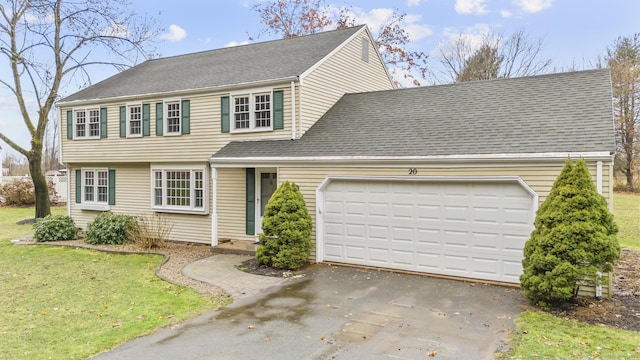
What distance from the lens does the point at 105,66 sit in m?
20.3

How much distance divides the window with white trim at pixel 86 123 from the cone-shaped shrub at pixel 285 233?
9.04 metres

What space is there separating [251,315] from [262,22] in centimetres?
2547

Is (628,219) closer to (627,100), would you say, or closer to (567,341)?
(627,100)

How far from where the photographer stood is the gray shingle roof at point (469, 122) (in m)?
8.73

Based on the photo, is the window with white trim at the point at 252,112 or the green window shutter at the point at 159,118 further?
the green window shutter at the point at 159,118

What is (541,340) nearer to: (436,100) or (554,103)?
(554,103)

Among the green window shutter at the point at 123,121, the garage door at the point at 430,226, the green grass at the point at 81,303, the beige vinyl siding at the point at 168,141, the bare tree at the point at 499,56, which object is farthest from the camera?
the bare tree at the point at 499,56

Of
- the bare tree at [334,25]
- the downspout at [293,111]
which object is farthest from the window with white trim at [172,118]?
the bare tree at [334,25]

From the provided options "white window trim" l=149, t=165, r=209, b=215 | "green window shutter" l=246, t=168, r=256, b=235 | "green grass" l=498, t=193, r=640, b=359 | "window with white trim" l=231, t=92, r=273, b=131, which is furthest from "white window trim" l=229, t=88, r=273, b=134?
"green grass" l=498, t=193, r=640, b=359

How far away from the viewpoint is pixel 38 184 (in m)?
20.9

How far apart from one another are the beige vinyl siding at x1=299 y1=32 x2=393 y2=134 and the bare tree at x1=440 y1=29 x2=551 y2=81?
563 inches

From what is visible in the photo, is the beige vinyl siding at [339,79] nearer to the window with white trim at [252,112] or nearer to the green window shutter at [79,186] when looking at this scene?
the window with white trim at [252,112]

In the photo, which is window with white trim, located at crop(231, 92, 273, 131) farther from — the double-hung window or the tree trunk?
the tree trunk

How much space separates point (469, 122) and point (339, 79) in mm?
5254
